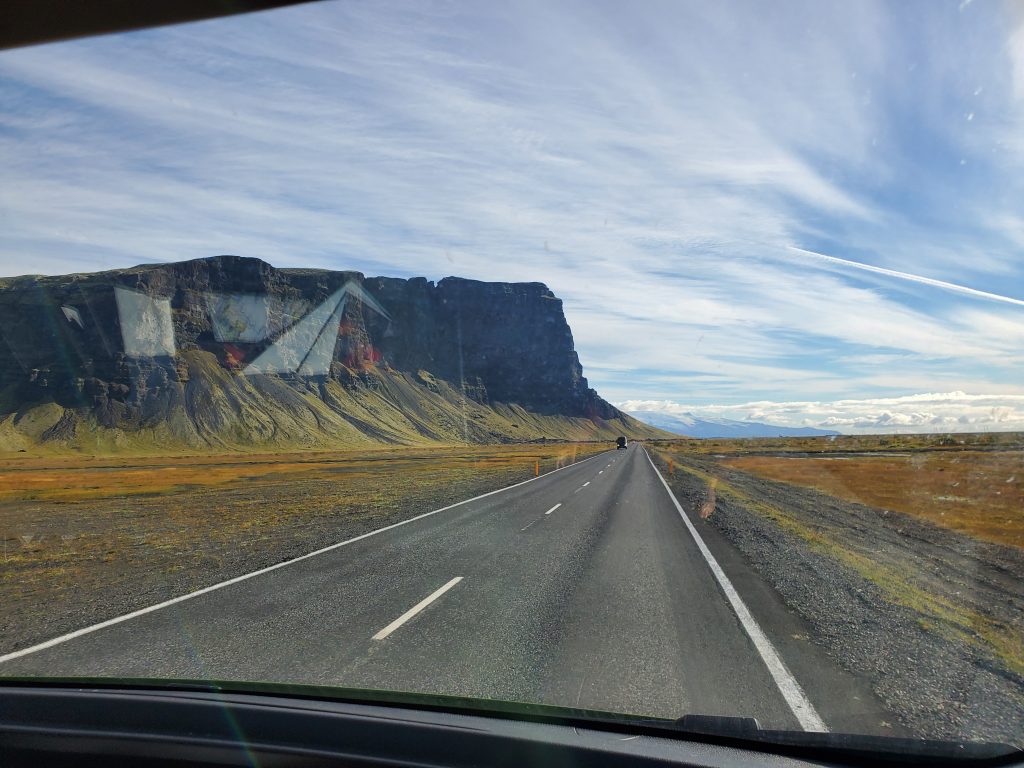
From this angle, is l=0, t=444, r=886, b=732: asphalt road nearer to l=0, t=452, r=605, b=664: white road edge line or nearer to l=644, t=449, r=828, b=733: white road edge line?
l=644, t=449, r=828, b=733: white road edge line

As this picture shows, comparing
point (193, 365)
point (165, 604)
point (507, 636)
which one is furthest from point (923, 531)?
point (193, 365)

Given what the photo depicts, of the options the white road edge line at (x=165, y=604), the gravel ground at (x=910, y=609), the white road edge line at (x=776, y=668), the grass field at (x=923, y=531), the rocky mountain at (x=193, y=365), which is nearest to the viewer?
the white road edge line at (x=776, y=668)

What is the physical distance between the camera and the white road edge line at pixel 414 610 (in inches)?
248

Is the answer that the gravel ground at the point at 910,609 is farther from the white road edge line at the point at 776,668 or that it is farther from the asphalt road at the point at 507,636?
the white road edge line at the point at 776,668

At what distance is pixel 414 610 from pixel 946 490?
29536 mm

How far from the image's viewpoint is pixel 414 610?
7.15 meters

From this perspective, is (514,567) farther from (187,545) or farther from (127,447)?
(127,447)

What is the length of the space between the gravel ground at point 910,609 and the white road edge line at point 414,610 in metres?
3.99

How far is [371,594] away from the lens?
26.1ft

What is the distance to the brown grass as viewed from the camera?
1848cm

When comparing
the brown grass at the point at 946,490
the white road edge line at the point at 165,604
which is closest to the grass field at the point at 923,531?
the brown grass at the point at 946,490

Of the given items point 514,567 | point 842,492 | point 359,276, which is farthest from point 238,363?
point 514,567

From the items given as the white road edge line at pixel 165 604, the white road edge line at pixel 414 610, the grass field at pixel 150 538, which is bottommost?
the grass field at pixel 150 538

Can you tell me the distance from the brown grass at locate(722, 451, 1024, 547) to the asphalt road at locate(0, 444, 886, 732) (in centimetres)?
1131
